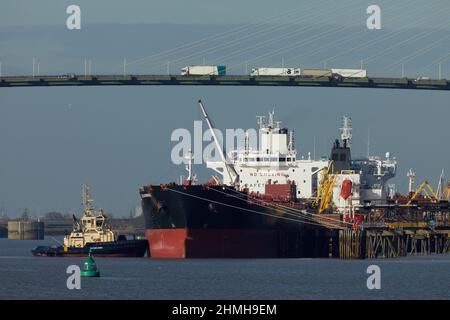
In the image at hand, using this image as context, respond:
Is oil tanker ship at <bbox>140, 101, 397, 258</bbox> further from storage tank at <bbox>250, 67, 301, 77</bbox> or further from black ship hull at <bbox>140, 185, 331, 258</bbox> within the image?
storage tank at <bbox>250, 67, 301, 77</bbox>

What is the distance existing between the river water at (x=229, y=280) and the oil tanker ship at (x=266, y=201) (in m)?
1.70

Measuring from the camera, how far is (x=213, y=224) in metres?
77.2

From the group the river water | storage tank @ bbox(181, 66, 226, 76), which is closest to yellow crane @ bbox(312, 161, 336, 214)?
the river water

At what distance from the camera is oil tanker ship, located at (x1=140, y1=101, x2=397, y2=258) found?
77375 millimetres

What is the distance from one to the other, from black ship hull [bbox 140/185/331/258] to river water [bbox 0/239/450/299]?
145cm

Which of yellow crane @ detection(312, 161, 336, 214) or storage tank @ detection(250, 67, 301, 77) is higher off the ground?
storage tank @ detection(250, 67, 301, 77)

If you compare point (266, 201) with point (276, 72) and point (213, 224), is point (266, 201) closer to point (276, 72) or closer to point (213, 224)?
point (213, 224)

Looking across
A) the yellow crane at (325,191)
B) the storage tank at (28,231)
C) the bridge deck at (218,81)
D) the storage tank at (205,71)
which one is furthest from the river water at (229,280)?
the storage tank at (28,231)

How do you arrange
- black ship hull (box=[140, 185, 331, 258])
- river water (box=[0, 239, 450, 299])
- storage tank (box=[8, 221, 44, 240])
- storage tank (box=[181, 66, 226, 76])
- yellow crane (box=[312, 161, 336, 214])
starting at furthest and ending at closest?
storage tank (box=[8, 221, 44, 240])
storage tank (box=[181, 66, 226, 76])
yellow crane (box=[312, 161, 336, 214])
black ship hull (box=[140, 185, 331, 258])
river water (box=[0, 239, 450, 299])

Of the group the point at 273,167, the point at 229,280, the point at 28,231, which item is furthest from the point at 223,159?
the point at 28,231

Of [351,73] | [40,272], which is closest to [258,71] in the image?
[351,73]

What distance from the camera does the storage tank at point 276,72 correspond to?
96.9m

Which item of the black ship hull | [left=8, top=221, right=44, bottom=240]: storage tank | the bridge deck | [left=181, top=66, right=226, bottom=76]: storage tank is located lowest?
[left=8, top=221, right=44, bottom=240]: storage tank
